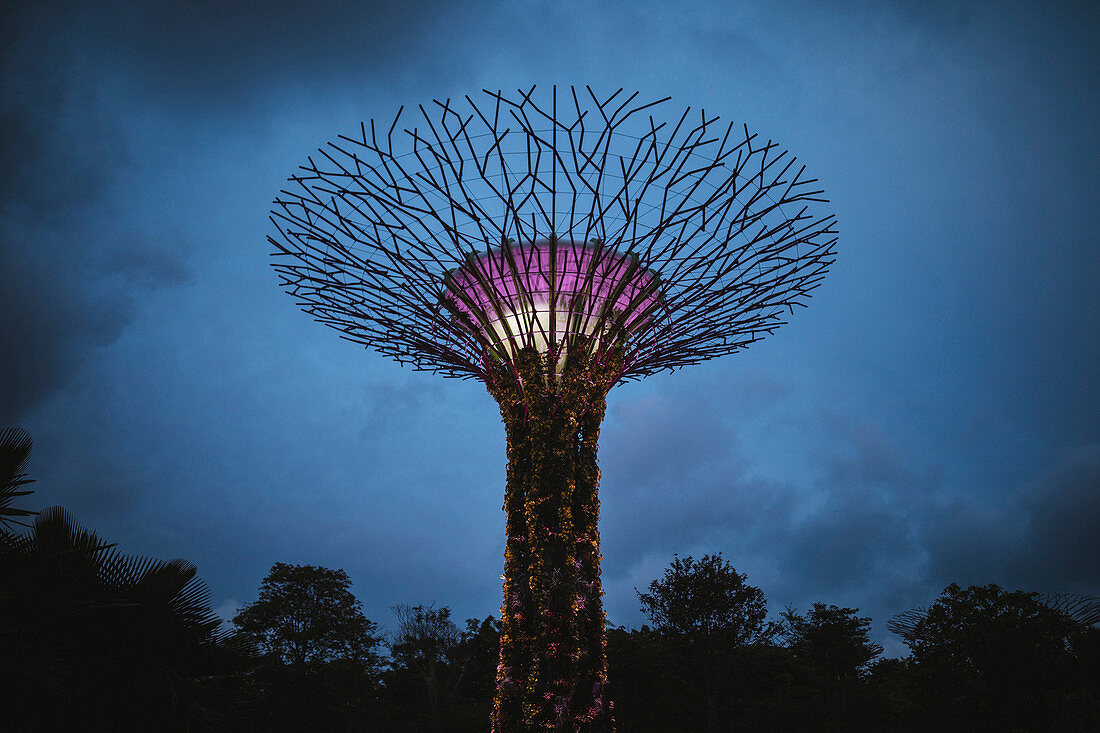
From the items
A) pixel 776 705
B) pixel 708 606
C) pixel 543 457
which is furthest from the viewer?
pixel 776 705

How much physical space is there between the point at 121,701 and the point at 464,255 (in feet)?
22.8

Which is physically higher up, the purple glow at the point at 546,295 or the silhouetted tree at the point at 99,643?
the purple glow at the point at 546,295

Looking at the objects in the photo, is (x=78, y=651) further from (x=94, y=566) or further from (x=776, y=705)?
(x=776, y=705)

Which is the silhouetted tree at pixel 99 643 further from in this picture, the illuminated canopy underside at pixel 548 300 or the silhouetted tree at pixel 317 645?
the silhouetted tree at pixel 317 645

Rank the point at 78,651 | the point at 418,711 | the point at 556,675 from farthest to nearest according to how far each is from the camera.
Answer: the point at 418,711
the point at 556,675
the point at 78,651

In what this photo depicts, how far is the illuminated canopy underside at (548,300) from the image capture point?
11438 millimetres

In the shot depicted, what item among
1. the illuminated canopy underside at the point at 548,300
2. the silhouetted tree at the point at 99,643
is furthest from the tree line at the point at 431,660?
the illuminated canopy underside at the point at 548,300

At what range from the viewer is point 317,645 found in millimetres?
Answer: 33312

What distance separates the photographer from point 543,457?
10.7m

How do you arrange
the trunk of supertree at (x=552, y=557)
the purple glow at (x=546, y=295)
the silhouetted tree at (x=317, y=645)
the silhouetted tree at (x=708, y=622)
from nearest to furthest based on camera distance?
the trunk of supertree at (x=552, y=557)
the purple glow at (x=546, y=295)
the silhouetted tree at (x=708, y=622)
the silhouetted tree at (x=317, y=645)

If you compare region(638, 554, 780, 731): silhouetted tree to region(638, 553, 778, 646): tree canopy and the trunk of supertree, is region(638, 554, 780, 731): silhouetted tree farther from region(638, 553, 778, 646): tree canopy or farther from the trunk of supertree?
the trunk of supertree

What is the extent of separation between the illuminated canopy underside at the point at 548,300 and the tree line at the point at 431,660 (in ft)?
18.7

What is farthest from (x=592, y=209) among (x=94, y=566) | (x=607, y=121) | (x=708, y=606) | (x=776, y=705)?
(x=776, y=705)

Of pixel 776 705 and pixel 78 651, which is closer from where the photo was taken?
pixel 78 651
